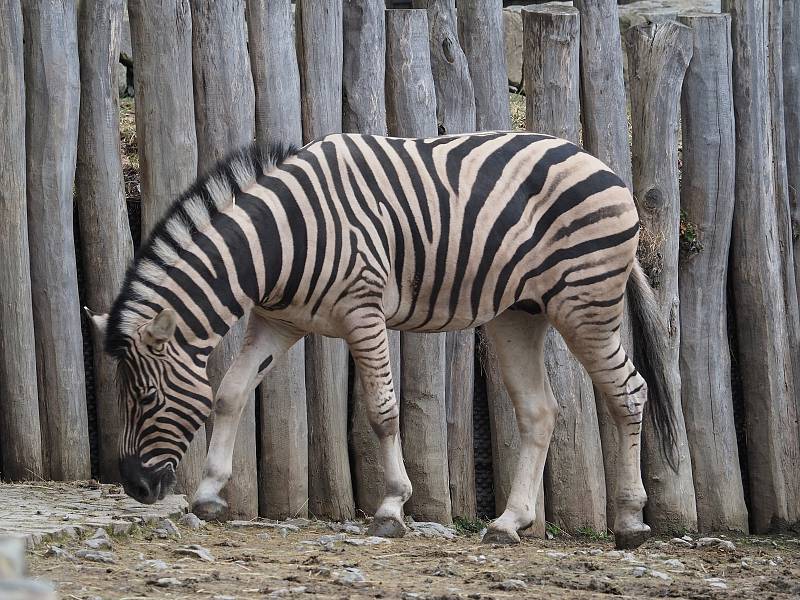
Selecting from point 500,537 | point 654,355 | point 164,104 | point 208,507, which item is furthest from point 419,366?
point 164,104

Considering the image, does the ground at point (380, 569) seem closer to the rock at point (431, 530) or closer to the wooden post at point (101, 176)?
the rock at point (431, 530)

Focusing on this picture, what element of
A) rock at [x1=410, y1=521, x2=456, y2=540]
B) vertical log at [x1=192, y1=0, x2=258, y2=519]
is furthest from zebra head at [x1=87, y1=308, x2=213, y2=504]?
rock at [x1=410, y1=521, x2=456, y2=540]

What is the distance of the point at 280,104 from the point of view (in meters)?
6.17

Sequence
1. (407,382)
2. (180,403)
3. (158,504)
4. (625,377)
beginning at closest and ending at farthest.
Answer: (180,403), (158,504), (625,377), (407,382)

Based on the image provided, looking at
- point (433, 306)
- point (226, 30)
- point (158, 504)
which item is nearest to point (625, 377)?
point (433, 306)

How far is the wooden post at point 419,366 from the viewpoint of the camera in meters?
6.50

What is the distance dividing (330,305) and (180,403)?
2.79 feet

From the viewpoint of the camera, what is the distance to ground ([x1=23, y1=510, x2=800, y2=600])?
379 centimetres

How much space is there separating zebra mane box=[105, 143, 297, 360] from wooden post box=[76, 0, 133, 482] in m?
0.86

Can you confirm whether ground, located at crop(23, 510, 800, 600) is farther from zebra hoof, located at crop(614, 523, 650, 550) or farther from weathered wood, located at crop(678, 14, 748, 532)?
weathered wood, located at crop(678, 14, 748, 532)

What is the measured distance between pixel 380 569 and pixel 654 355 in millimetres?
2731

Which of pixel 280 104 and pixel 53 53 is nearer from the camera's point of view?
pixel 53 53

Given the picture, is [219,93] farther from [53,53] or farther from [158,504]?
[158,504]

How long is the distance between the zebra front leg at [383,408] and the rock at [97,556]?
5.16 ft
